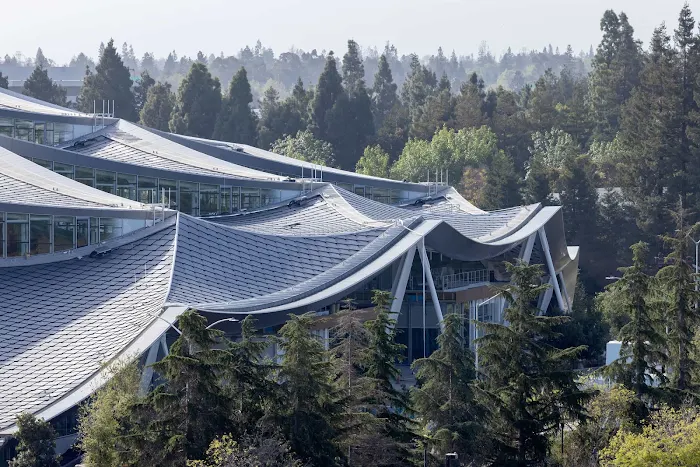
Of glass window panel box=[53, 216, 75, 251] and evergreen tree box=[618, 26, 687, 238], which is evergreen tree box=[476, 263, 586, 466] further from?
evergreen tree box=[618, 26, 687, 238]

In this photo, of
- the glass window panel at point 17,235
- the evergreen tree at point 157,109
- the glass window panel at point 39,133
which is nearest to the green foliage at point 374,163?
the evergreen tree at point 157,109

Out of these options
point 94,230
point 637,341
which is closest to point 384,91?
→ point 94,230

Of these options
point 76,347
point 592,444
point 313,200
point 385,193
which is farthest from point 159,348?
point 385,193

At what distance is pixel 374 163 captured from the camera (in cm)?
11969

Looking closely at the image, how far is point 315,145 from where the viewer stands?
120 meters

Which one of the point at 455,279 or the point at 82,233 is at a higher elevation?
the point at 82,233

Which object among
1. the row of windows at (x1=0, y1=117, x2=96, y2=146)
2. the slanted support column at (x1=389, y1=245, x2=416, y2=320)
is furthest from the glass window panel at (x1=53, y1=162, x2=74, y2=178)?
the slanted support column at (x1=389, y1=245, x2=416, y2=320)

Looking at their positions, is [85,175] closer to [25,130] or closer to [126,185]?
[126,185]

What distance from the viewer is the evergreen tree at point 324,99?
125375 millimetres

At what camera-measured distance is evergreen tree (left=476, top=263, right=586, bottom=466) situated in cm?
4250

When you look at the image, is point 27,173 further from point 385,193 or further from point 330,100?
point 330,100

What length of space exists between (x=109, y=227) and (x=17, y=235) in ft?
11.8

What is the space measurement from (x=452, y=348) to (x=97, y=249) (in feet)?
60.8

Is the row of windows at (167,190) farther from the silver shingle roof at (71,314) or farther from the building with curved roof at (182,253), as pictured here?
the silver shingle roof at (71,314)
